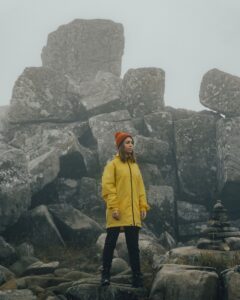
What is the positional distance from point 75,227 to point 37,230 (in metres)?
1.34

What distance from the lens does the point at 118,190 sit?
1079cm

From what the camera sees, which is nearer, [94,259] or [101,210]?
[94,259]

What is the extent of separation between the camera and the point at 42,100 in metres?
28.4

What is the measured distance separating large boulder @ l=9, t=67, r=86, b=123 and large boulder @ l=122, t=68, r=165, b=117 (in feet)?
9.27

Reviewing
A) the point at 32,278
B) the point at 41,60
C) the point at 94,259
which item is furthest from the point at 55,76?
the point at 32,278

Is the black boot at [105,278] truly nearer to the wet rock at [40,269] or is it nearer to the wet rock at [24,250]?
the wet rock at [40,269]

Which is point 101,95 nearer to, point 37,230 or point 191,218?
point 191,218

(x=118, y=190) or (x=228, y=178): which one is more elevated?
(x=118, y=190)

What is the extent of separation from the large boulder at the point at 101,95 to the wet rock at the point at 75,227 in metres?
11.0

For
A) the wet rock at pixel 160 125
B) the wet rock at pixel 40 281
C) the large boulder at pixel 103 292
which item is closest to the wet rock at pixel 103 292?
the large boulder at pixel 103 292

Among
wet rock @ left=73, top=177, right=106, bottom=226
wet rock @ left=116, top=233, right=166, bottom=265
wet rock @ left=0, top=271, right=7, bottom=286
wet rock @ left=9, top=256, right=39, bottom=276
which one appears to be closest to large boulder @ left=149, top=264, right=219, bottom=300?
wet rock @ left=0, top=271, right=7, bottom=286

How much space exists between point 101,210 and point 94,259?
5.26m

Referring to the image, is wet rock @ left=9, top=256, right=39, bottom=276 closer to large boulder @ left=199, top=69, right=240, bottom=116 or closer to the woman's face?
the woman's face

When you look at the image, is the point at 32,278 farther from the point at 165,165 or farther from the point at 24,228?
the point at 165,165
